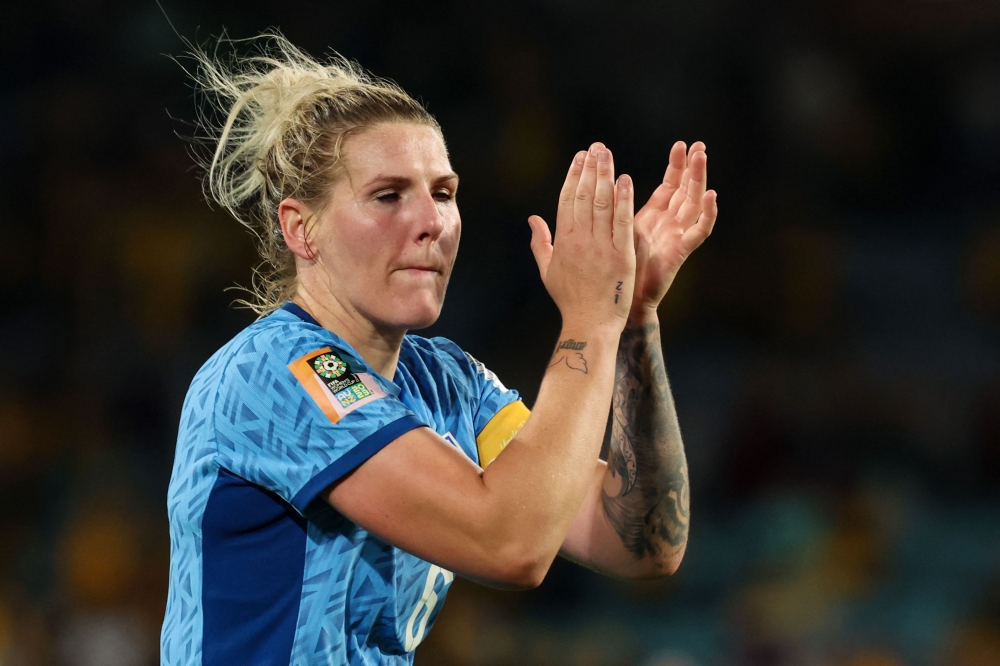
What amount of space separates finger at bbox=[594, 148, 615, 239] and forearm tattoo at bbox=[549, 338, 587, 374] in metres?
0.20

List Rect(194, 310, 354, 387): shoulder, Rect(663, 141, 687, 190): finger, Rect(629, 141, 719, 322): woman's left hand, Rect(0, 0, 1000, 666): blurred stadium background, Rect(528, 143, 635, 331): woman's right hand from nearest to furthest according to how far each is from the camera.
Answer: Rect(194, 310, 354, 387): shoulder, Rect(528, 143, 635, 331): woman's right hand, Rect(629, 141, 719, 322): woman's left hand, Rect(663, 141, 687, 190): finger, Rect(0, 0, 1000, 666): blurred stadium background

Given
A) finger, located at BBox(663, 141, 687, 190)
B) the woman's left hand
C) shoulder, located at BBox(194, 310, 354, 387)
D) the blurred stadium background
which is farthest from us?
the blurred stadium background

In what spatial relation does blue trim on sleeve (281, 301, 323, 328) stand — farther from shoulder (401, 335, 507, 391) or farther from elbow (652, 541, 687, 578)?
elbow (652, 541, 687, 578)

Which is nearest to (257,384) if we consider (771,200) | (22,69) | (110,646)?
(110,646)

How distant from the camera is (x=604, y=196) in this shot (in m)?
1.75

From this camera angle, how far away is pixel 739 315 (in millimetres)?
5445

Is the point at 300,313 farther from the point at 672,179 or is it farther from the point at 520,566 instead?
the point at 672,179

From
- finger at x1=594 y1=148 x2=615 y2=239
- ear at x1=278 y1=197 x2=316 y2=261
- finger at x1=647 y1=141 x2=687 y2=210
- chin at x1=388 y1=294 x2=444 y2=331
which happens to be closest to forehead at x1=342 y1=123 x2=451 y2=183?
ear at x1=278 y1=197 x2=316 y2=261

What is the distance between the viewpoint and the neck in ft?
6.26

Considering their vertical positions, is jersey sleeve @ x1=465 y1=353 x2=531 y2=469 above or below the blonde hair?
below

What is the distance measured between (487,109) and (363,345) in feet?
13.5

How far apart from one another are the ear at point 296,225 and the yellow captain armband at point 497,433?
0.57 meters

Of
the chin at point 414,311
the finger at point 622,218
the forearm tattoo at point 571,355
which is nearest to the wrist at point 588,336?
the forearm tattoo at point 571,355

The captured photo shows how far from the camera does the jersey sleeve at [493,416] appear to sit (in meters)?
2.21
